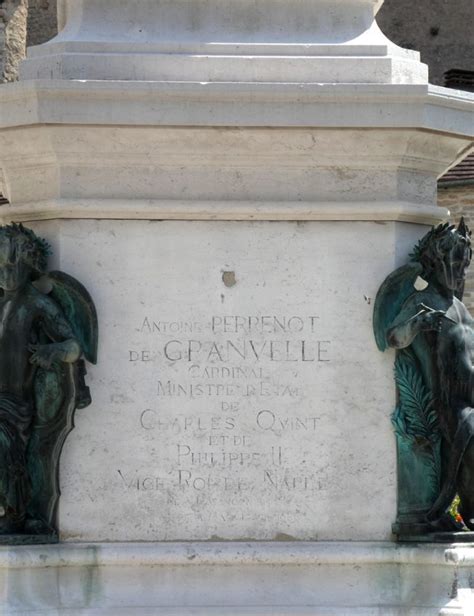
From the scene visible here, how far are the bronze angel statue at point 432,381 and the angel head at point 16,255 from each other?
1304mm

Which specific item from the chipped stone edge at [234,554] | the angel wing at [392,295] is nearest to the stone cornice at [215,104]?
the angel wing at [392,295]

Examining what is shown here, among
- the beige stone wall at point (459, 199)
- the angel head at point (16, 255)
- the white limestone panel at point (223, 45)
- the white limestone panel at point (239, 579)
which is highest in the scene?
the beige stone wall at point (459, 199)

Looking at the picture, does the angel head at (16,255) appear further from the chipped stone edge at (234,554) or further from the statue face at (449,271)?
the statue face at (449,271)

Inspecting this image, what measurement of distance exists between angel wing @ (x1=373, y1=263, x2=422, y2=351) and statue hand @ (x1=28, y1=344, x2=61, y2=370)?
3.96 ft

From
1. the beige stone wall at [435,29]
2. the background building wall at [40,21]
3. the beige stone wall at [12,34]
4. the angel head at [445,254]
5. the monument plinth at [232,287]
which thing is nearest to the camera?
the monument plinth at [232,287]

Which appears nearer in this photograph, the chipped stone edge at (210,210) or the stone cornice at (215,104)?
the stone cornice at (215,104)

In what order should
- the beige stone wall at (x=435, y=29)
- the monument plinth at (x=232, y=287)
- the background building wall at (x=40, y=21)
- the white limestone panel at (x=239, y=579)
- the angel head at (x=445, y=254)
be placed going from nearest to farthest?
1. the white limestone panel at (x=239, y=579)
2. the monument plinth at (x=232, y=287)
3. the angel head at (x=445, y=254)
4. the background building wall at (x=40, y=21)
5. the beige stone wall at (x=435, y=29)

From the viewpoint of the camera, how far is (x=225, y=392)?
28.5 ft

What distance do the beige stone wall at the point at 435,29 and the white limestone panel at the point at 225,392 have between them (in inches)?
1371

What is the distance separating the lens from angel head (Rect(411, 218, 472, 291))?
28.4 feet

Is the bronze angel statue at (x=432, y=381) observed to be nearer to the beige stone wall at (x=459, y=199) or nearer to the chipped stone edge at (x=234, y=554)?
the chipped stone edge at (x=234, y=554)

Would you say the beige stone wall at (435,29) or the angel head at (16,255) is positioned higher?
the beige stone wall at (435,29)

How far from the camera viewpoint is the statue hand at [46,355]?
8523 mm

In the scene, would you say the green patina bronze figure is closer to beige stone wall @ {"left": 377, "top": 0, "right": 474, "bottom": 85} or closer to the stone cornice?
the stone cornice
